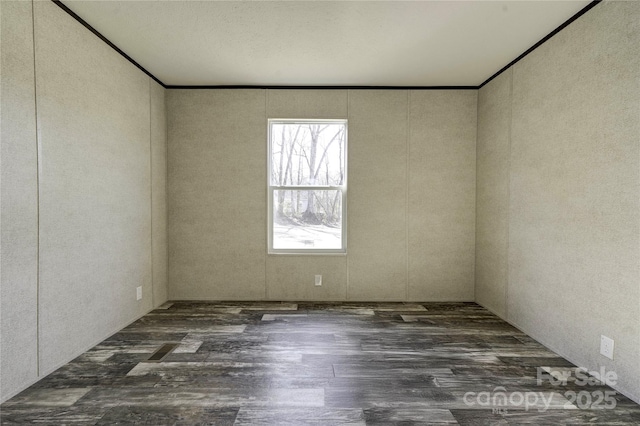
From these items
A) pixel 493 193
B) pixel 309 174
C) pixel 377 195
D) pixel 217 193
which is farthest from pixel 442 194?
pixel 217 193

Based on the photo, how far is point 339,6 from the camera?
8.28ft

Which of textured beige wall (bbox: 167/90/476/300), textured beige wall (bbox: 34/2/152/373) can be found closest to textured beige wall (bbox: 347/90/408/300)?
textured beige wall (bbox: 167/90/476/300)

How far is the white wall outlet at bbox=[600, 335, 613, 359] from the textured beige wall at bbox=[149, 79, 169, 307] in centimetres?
420

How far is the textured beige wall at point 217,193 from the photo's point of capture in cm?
425

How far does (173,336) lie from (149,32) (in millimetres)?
2694

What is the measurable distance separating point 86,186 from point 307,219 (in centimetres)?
234

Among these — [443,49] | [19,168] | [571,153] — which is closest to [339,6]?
[443,49]

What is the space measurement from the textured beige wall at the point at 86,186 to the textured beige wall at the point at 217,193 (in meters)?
0.54

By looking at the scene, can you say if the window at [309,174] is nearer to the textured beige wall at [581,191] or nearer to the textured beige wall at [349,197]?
the textured beige wall at [349,197]

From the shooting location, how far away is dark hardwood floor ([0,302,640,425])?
6.50 ft

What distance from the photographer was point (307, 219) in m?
4.32

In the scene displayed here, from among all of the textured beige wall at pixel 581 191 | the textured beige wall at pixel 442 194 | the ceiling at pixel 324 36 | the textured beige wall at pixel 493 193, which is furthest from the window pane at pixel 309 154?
the textured beige wall at pixel 581 191

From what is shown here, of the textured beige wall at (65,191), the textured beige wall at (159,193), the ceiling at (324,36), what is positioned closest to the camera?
the textured beige wall at (65,191)

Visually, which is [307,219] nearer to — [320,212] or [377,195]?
[320,212]
